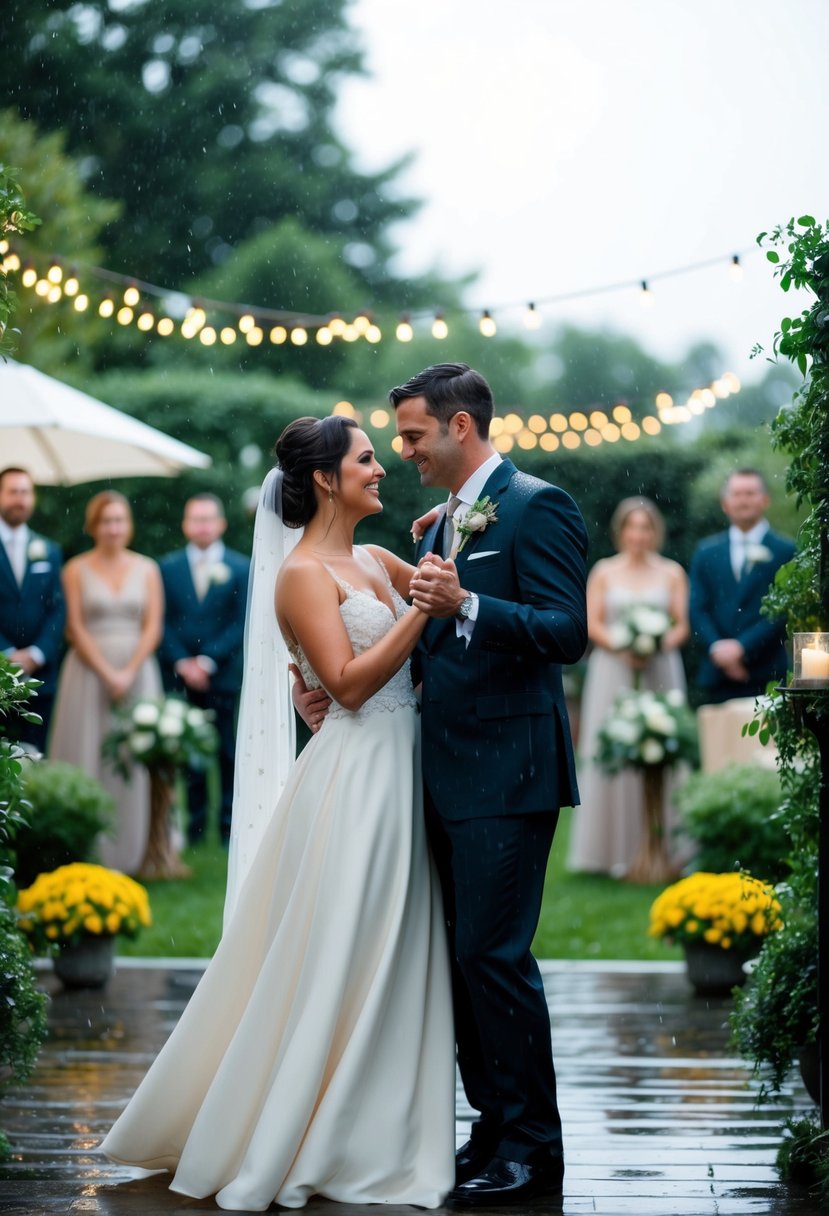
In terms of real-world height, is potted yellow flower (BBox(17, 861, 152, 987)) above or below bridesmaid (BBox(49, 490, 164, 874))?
below

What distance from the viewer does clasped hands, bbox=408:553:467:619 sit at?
3.43 m

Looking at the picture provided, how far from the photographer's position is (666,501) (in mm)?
13297

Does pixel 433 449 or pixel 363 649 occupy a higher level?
pixel 433 449

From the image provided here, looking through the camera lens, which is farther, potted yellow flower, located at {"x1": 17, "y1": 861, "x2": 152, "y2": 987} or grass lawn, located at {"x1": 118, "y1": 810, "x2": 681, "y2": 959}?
grass lawn, located at {"x1": 118, "y1": 810, "x2": 681, "y2": 959}

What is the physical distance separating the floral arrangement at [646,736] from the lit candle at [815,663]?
5.09 m

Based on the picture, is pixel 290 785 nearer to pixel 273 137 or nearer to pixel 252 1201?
pixel 252 1201

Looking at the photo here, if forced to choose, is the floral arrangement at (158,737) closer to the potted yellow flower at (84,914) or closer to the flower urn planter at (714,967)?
the potted yellow flower at (84,914)

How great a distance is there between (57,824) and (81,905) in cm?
67

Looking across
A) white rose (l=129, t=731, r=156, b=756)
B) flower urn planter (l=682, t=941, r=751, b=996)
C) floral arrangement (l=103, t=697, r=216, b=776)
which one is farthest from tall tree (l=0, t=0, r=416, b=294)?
flower urn planter (l=682, t=941, r=751, b=996)

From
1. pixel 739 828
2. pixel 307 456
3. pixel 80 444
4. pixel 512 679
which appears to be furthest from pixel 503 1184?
pixel 80 444

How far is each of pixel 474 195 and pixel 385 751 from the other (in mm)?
26382

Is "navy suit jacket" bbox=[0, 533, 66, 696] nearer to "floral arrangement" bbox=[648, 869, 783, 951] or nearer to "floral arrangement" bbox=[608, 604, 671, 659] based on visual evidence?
"floral arrangement" bbox=[608, 604, 671, 659]

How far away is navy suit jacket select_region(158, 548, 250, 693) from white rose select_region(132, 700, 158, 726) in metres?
0.61

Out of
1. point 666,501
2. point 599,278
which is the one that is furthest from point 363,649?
point 599,278
